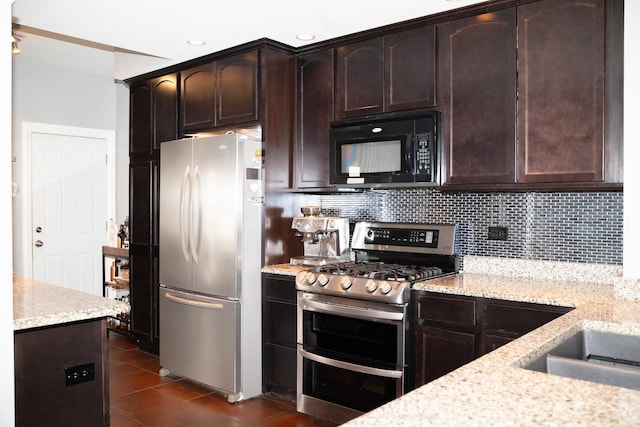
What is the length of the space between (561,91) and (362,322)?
5.29ft

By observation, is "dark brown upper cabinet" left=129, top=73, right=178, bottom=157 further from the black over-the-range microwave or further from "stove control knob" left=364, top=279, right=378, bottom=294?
"stove control knob" left=364, top=279, right=378, bottom=294

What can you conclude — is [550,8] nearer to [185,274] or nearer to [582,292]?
[582,292]

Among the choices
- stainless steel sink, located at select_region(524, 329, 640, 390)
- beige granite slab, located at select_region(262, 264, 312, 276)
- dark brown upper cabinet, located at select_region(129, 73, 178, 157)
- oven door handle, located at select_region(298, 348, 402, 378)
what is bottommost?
oven door handle, located at select_region(298, 348, 402, 378)

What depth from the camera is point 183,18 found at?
10.4 feet

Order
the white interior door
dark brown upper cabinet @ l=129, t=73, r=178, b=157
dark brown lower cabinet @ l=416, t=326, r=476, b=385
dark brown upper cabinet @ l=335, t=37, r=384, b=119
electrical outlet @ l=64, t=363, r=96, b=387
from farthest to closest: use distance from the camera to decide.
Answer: the white interior door < dark brown upper cabinet @ l=129, t=73, r=178, b=157 < dark brown upper cabinet @ l=335, t=37, r=384, b=119 < dark brown lower cabinet @ l=416, t=326, r=476, b=385 < electrical outlet @ l=64, t=363, r=96, b=387

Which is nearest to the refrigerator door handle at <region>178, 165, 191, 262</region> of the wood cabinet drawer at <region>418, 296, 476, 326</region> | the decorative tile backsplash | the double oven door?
the double oven door

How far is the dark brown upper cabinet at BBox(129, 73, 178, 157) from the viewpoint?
14.4 ft

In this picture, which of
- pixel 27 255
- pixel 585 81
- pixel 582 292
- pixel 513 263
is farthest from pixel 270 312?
pixel 27 255

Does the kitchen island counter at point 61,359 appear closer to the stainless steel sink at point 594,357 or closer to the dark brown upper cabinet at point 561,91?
the stainless steel sink at point 594,357

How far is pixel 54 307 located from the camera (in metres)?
2.25

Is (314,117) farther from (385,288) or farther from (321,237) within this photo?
(385,288)

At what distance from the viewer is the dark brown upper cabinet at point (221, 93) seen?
3.74 m

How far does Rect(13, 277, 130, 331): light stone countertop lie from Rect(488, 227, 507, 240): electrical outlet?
2.09 metres

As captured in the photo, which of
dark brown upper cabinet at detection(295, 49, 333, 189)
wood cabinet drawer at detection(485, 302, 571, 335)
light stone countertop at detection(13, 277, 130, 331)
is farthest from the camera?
dark brown upper cabinet at detection(295, 49, 333, 189)
